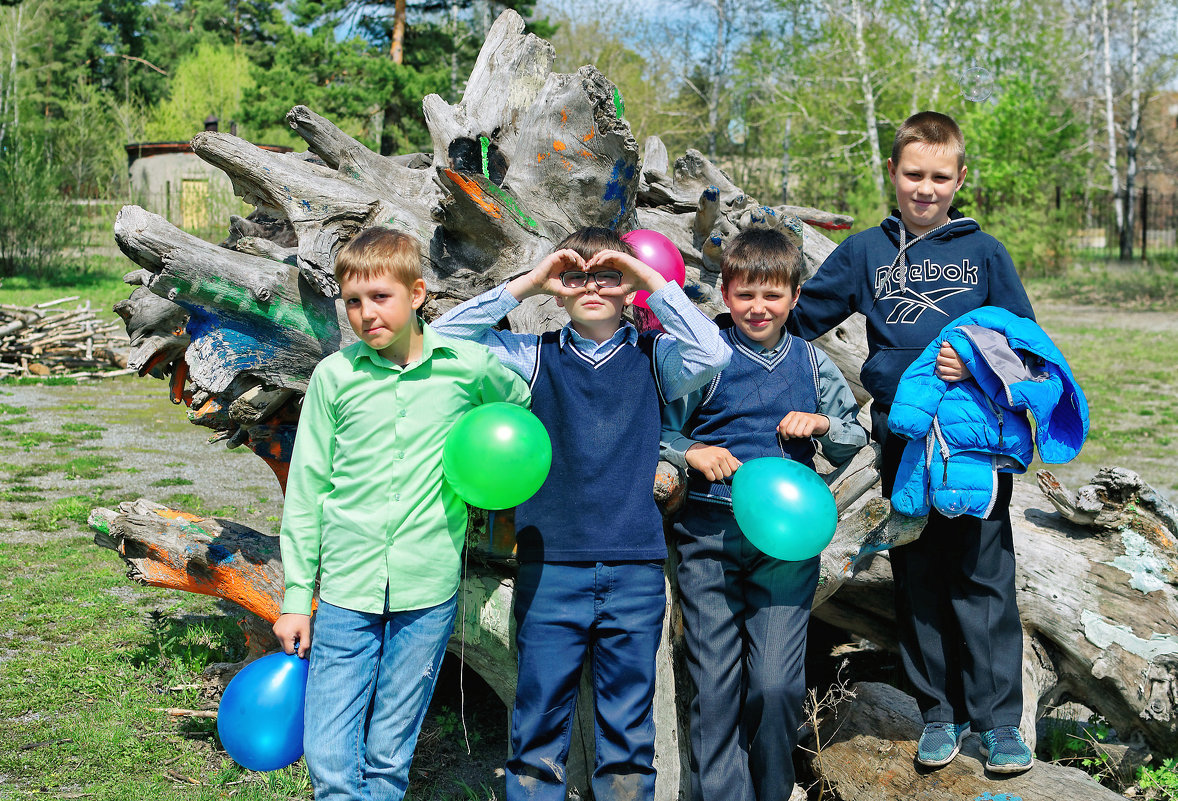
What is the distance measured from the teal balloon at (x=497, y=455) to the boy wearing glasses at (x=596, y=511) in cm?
17

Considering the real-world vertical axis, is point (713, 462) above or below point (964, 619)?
above

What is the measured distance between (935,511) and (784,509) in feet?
2.74

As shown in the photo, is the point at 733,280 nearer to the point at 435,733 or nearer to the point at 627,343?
the point at 627,343

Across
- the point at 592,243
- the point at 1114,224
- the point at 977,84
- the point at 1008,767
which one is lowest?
the point at 1008,767

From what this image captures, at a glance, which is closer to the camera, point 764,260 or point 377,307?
point 377,307

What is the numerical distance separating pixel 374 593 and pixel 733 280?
1.53 meters

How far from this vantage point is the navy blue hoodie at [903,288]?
10.7ft

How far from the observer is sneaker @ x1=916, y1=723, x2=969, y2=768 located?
3176 mm

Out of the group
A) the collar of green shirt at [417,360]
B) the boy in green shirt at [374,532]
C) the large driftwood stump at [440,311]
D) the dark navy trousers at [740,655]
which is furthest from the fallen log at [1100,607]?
the collar of green shirt at [417,360]

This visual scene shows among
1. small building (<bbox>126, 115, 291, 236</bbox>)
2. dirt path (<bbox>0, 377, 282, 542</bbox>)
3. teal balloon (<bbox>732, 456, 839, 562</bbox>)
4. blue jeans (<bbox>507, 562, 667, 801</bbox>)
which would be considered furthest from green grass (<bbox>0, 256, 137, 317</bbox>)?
teal balloon (<bbox>732, 456, 839, 562</bbox>)

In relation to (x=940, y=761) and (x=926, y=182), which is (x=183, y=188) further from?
(x=940, y=761)

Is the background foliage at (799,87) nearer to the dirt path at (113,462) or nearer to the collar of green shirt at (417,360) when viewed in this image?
the dirt path at (113,462)

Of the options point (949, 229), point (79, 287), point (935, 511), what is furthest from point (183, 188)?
point (935, 511)

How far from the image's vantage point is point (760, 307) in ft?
10.3
